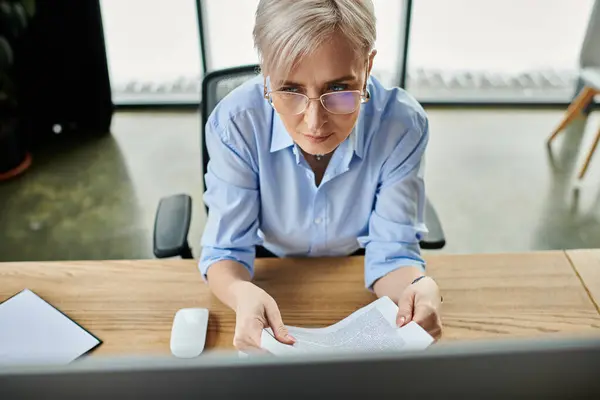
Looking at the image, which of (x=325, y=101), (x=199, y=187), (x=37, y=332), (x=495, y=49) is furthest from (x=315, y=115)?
(x=495, y=49)

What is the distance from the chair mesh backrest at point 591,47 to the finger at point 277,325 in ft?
9.05

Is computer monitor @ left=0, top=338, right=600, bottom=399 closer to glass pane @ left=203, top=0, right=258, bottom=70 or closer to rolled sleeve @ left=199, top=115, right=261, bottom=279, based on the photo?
rolled sleeve @ left=199, top=115, right=261, bottom=279

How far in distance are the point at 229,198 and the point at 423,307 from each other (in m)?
0.46

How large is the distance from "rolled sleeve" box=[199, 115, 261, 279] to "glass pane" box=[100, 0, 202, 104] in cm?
234

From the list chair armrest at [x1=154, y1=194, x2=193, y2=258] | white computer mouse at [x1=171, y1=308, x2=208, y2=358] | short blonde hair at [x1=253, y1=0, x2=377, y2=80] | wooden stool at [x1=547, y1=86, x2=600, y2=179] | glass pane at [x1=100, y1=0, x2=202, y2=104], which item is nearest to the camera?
short blonde hair at [x1=253, y1=0, x2=377, y2=80]

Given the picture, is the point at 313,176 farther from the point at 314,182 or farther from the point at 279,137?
the point at 279,137

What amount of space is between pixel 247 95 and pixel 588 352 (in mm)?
973

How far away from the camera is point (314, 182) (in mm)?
1240

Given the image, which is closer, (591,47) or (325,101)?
(325,101)

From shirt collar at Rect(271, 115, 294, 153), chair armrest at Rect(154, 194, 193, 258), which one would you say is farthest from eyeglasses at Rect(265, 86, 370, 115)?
chair armrest at Rect(154, 194, 193, 258)

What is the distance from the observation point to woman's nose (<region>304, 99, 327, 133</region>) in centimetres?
100

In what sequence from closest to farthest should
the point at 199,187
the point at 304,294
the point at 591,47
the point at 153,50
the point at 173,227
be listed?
the point at 304,294 → the point at 173,227 → the point at 199,187 → the point at 591,47 → the point at 153,50

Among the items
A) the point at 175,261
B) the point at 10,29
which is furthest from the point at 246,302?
the point at 10,29

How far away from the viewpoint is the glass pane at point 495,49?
3459mm
